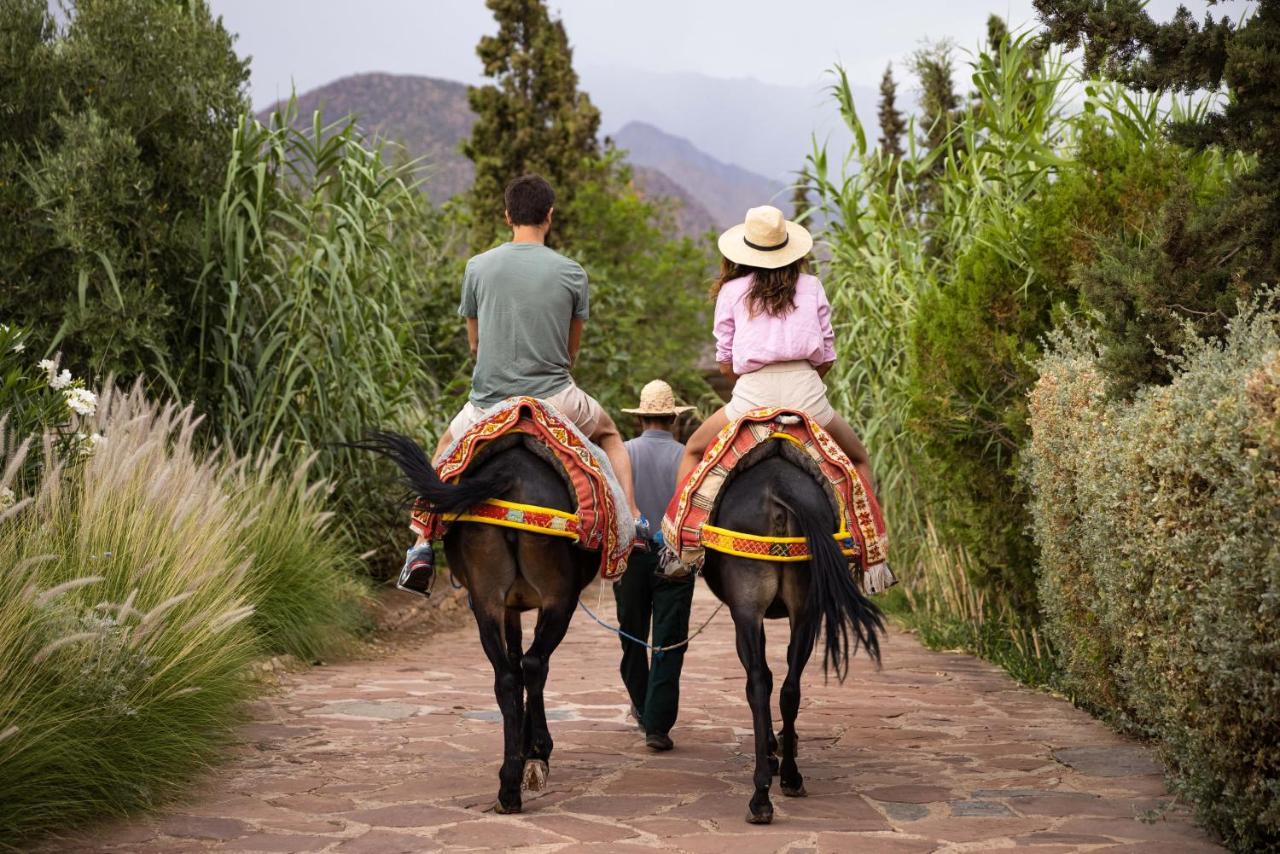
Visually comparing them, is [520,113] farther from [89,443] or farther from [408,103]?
[408,103]

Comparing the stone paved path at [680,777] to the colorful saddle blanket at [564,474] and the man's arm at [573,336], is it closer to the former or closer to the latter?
the colorful saddle blanket at [564,474]

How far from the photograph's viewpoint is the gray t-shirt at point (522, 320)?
5723mm

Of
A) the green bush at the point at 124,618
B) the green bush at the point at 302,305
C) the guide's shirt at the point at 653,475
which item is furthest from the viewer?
the green bush at the point at 302,305

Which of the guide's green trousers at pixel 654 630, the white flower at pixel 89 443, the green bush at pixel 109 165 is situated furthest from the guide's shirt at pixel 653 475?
the green bush at pixel 109 165

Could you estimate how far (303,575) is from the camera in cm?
906

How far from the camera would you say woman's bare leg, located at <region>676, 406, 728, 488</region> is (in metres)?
5.84

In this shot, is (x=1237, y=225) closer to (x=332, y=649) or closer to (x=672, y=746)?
(x=672, y=746)

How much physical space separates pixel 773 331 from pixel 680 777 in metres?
2.01

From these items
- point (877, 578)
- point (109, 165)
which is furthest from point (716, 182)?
point (877, 578)

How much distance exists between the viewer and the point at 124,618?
226 inches

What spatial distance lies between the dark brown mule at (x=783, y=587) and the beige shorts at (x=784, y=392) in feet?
1.04

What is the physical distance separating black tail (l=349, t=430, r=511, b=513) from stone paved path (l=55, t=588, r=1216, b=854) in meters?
1.22

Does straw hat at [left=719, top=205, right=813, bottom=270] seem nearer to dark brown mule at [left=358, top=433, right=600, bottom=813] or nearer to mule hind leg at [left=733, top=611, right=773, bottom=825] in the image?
dark brown mule at [left=358, top=433, right=600, bottom=813]

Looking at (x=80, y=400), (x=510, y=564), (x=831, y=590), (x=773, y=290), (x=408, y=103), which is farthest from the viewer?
(x=408, y=103)
